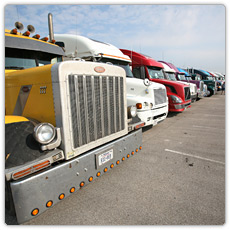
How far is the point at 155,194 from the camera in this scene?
8.95 feet

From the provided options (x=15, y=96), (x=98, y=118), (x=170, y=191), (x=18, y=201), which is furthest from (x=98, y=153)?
(x=15, y=96)

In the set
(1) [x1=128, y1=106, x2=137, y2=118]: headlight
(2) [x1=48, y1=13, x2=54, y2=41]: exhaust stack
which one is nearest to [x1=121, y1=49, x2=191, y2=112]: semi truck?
(2) [x1=48, y1=13, x2=54, y2=41]: exhaust stack

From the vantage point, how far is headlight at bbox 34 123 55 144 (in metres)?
2.00

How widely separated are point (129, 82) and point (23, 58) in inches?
144

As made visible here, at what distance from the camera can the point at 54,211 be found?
7.87 ft

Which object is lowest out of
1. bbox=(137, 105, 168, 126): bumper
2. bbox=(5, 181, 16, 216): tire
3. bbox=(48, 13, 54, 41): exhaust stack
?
bbox=(5, 181, 16, 216): tire

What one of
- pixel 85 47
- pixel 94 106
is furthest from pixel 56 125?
pixel 85 47

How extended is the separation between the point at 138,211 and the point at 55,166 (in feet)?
4.36

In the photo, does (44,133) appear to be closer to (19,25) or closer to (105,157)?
(105,157)

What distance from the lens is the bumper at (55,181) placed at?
5.96 feet

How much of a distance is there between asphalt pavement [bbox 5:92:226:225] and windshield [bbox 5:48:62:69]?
257 centimetres

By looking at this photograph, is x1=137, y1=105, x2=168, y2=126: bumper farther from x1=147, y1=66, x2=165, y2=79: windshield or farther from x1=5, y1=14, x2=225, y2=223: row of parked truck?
x1=147, y1=66, x2=165, y2=79: windshield

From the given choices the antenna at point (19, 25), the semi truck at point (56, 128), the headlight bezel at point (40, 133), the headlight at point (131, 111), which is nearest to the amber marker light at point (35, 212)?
the semi truck at point (56, 128)

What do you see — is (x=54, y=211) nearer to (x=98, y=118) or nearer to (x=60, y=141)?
(x=60, y=141)
